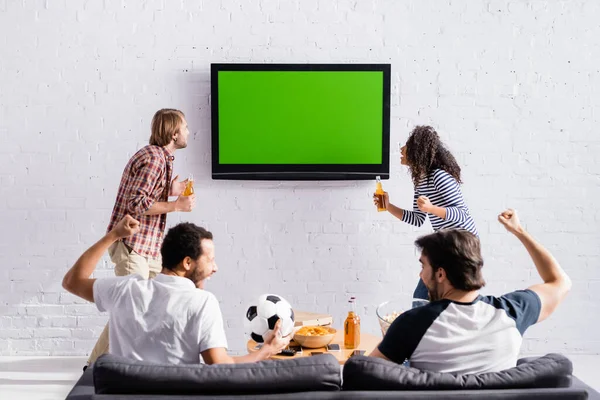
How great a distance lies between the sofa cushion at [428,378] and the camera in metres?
1.94

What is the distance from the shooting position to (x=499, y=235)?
4.29 metres

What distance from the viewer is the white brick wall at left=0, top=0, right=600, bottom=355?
13.5ft

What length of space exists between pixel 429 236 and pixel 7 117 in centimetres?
288

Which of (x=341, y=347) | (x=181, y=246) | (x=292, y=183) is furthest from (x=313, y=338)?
(x=292, y=183)

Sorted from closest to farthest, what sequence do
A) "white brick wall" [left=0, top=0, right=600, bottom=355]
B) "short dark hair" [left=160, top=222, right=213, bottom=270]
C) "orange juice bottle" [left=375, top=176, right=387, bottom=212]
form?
"short dark hair" [left=160, top=222, right=213, bottom=270] → "orange juice bottle" [left=375, top=176, right=387, bottom=212] → "white brick wall" [left=0, top=0, right=600, bottom=355]

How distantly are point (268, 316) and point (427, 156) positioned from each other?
1.43 metres

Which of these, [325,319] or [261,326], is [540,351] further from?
[261,326]

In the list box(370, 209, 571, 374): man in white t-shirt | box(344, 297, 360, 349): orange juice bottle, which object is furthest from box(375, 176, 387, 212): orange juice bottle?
box(370, 209, 571, 374): man in white t-shirt

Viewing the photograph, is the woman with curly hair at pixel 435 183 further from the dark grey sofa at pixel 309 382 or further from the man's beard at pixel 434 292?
the dark grey sofa at pixel 309 382

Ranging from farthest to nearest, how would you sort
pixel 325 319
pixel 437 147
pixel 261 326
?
pixel 437 147, pixel 325 319, pixel 261 326

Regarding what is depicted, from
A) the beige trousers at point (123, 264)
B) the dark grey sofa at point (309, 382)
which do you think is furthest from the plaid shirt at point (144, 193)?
the dark grey sofa at point (309, 382)

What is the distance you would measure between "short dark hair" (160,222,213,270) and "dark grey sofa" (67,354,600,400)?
0.47m

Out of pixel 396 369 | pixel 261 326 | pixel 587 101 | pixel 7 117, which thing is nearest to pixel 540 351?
pixel 587 101

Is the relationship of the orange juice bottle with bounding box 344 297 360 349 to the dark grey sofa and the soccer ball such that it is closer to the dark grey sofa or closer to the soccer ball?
the soccer ball
